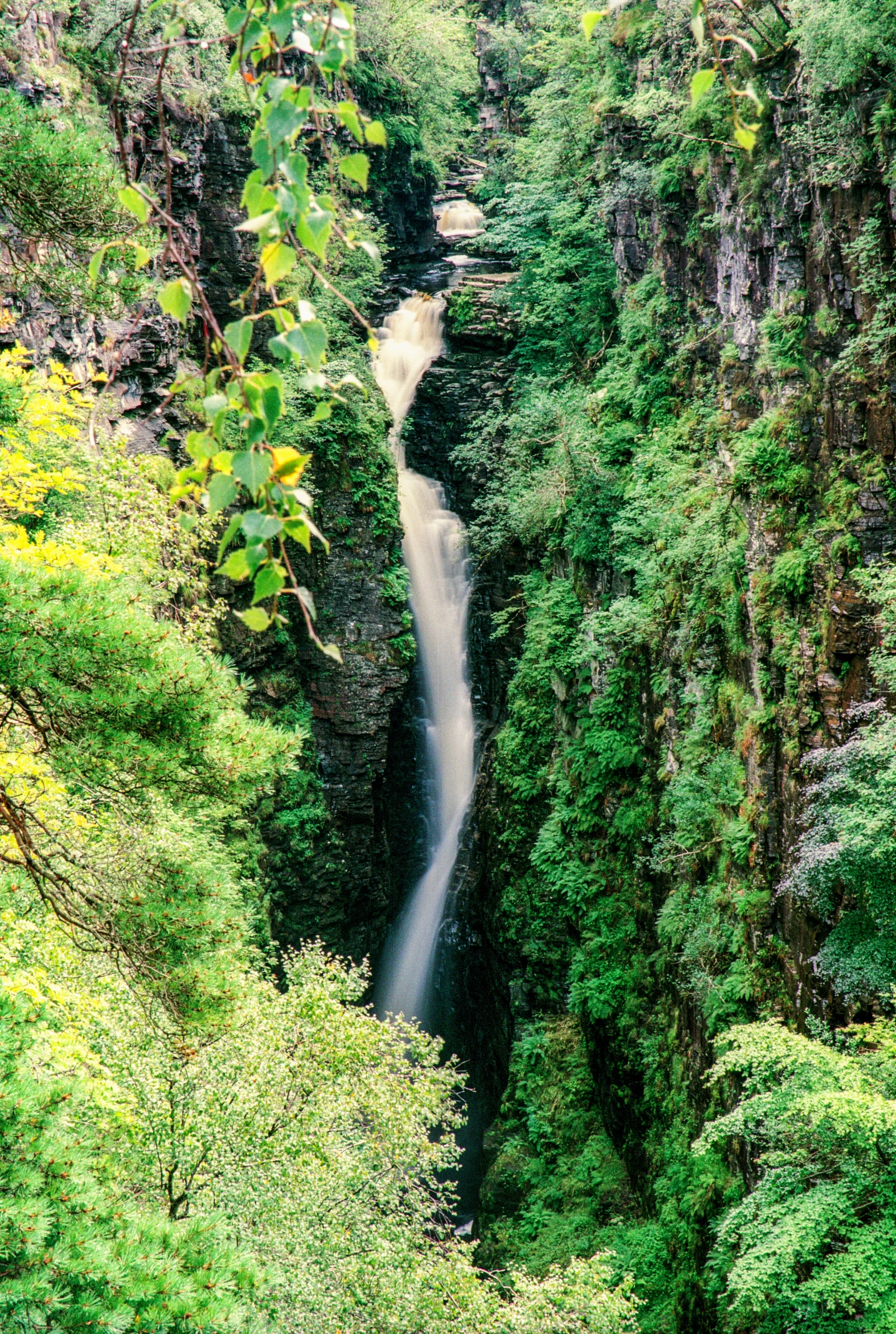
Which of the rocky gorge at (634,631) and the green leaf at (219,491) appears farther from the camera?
the rocky gorge at (634,631)

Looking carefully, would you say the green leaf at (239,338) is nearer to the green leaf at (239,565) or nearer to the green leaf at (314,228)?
the green leaf at (314,228)

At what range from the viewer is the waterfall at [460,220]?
20.8m

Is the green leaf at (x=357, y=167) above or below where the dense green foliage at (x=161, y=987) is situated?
above

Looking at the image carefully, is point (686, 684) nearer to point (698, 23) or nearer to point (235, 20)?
point (698, 23)

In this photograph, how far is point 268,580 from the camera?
1413 millimetres

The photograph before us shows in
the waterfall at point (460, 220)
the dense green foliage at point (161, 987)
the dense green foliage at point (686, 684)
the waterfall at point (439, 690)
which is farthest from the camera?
the waterfall at point (460, 220)

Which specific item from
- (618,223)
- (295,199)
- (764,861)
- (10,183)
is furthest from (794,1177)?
(618,223)

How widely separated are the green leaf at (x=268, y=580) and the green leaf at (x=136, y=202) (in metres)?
0.61

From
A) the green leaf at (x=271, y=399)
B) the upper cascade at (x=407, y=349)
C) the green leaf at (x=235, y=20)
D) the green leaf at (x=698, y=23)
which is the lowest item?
the green leaf at (x=271, y=399)

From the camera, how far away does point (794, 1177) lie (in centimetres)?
541

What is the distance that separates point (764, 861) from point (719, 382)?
18.8ft

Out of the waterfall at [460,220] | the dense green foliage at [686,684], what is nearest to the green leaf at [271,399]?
the dense green foliage at [686,684]

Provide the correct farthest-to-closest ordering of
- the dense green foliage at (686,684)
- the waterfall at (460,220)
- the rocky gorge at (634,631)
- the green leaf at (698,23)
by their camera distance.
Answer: the waterfall at (460,220)
the rocky gorge at (634,631)
the dense green foliage at (686,684)
the green leaf at (698,23)

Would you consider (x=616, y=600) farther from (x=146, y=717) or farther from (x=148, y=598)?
(x=146, y=717)
